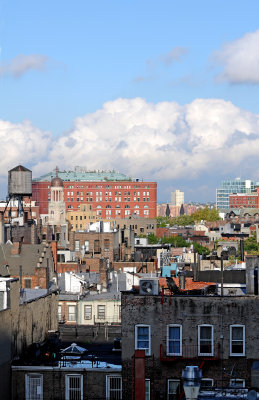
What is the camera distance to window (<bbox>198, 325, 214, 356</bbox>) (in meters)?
39.1

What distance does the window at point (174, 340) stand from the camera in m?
39.2

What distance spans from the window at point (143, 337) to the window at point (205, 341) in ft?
7.01

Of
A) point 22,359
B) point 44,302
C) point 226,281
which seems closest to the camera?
point 22,359

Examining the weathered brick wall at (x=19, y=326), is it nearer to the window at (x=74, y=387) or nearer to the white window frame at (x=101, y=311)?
the window at (x=74, y=387)

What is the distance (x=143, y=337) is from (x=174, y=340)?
1.31m

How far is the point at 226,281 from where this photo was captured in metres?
56.6

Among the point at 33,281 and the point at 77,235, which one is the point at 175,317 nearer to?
the point at 33,281

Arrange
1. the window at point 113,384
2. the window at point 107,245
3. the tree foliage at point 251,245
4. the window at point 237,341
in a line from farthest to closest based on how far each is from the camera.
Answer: the tree foliage at point 251,245
the window at point 107,245
the window at point 113,384
the window at point 237,341

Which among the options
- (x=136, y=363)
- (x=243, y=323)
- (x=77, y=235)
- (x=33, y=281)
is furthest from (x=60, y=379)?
(x=77, y=235)

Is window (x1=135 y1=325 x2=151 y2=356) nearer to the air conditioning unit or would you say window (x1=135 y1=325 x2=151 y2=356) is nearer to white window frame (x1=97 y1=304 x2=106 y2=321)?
the air conditioning unit

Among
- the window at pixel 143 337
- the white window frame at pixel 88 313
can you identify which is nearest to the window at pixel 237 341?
the window at pixel 143 337

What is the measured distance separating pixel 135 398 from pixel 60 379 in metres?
4.37

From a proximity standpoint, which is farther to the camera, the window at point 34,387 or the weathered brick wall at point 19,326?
the weathered brick wall at point 19,326

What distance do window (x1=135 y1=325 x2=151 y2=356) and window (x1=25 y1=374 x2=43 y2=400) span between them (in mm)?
4697
